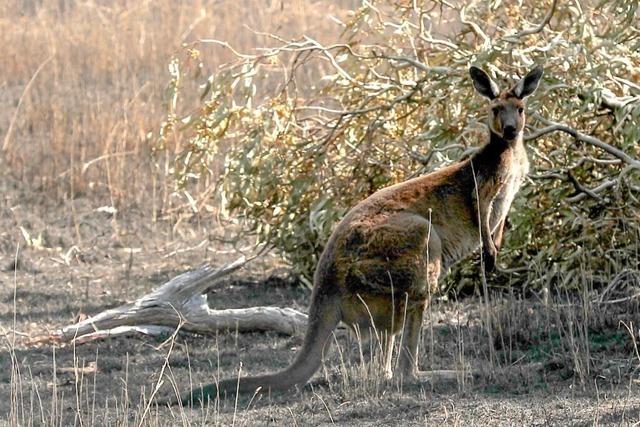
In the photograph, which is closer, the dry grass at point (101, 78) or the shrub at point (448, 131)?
the shrub at point (448, 131)

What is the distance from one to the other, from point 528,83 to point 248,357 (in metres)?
2.17

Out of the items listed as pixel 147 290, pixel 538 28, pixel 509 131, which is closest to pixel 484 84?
pixel 509 131

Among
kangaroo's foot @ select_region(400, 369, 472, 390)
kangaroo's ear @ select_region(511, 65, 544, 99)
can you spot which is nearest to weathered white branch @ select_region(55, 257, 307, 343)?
kangaroo's foot @ select_region(400, 369, 472, 390)

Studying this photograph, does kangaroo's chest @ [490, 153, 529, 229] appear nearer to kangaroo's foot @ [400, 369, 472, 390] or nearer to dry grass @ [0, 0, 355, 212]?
kangaroo's foot @ [400, 369, 472, 390]

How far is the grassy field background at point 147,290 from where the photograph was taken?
228 inches

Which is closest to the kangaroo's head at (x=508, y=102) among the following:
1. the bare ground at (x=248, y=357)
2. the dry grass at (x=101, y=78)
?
the bare ground at (x=248, y=357)

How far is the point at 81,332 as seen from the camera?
7621mm

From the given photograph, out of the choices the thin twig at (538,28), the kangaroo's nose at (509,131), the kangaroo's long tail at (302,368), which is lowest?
the kangaroo's long tail at (302,368)

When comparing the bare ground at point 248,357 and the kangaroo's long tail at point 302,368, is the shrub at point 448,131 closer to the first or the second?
the bare ground at point 248,357

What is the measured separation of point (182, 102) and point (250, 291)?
458 centimetres

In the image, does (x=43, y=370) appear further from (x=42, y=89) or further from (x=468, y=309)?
(x=42, y=89)

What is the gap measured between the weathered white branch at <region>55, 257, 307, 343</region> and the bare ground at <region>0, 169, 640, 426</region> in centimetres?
7

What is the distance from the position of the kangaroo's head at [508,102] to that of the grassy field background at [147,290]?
947 mm

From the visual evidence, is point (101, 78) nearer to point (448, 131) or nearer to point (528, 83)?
point (448, 131)
